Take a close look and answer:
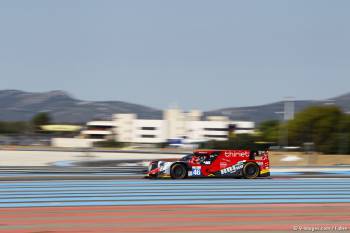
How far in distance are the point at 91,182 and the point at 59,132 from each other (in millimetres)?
135215

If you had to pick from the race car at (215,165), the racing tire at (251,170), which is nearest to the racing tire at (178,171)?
the race car at (215,165)

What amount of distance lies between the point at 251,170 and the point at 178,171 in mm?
2760

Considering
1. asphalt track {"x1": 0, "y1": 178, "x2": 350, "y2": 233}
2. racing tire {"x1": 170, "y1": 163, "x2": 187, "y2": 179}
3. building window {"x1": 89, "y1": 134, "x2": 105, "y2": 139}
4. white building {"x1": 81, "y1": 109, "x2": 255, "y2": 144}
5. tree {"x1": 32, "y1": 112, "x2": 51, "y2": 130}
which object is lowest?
asphalt track {"x1": 0, "y1": 178, "x2": 350, "y2": 233}

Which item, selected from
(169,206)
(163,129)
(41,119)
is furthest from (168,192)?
(41,119)

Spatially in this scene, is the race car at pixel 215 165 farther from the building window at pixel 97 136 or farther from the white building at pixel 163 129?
the white building at pixel 163 129

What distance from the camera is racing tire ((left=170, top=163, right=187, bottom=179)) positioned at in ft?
63.7

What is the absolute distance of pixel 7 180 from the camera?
1948cm

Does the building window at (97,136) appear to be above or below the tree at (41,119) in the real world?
below

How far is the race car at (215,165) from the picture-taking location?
1952cm

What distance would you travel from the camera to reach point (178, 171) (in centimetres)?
1952

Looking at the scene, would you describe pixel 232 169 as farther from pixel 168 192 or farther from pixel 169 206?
pixel 169 206

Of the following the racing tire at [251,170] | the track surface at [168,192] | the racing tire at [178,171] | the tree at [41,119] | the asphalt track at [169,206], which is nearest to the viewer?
the asphalt track at [169,206]

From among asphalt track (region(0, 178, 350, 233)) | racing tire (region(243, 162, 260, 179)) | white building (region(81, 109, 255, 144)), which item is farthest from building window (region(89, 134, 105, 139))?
asphalt track (region(0, 178, 350, 233))

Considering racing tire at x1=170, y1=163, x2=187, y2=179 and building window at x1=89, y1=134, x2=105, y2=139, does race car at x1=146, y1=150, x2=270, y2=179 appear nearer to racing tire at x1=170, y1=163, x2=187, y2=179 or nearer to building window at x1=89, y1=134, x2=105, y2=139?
racing tire at x1=170, y1=163, x2=187, y2=179
